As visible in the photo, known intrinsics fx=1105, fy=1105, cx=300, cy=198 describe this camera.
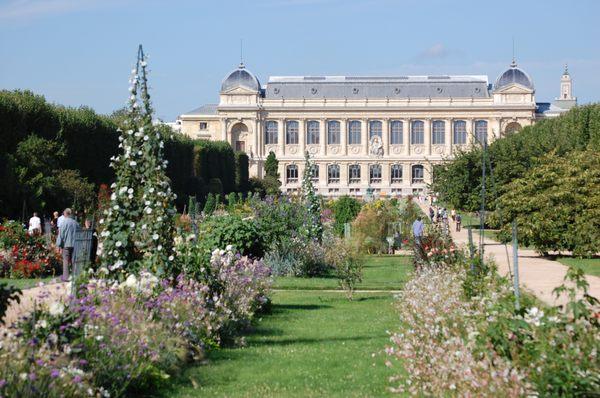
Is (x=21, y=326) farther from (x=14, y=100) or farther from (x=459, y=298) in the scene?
(x=14, y=100)

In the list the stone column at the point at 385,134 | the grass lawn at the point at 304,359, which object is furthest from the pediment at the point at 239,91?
the grass lawn at the point at 304,359

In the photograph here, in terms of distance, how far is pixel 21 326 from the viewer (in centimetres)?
736

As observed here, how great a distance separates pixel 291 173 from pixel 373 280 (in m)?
73.5

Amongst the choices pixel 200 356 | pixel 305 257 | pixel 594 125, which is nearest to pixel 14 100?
pixel 305 257

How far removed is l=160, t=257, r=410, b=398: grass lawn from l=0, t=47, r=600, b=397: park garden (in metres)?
0.02

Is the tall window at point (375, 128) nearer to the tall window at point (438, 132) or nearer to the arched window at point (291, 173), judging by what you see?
the tall window at point (438, 132)

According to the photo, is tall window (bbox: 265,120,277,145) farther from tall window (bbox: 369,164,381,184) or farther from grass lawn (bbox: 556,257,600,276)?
grass lawn (bbox: 556,257,600,276)

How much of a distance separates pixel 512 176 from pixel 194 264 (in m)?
27.6

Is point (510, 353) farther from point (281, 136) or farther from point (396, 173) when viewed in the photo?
point (396, 173)

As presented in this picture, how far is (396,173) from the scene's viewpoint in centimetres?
9475

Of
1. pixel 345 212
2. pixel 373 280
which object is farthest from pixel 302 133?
pixel 373 280

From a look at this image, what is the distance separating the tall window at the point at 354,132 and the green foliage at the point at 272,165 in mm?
10098

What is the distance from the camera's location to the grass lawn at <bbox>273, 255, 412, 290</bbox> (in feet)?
61.7

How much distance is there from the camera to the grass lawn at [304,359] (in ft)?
28.2
